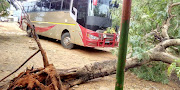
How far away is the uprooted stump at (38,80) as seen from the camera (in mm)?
2121

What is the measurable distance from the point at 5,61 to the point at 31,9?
Answer: 8.25 m

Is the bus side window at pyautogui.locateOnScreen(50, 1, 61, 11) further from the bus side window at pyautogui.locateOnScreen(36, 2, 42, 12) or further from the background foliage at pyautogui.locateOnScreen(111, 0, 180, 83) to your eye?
the background foliage at pyautogui.locateOnScreen(111, 0, 180, 83)

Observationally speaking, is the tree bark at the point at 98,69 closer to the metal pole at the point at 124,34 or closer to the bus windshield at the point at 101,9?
the metal pole at the point at 124,34

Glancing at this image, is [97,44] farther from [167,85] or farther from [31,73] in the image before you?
[31,73]

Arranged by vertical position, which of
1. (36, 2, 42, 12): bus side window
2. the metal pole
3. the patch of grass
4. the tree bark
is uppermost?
(36, 2, 42, 12): bus side window

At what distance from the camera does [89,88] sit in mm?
3084

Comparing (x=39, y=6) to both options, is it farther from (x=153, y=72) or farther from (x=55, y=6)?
(x=153, y=72)

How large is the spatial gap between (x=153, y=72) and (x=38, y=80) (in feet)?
10.2

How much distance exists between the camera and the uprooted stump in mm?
2121

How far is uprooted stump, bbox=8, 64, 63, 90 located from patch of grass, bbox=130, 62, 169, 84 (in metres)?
2.59

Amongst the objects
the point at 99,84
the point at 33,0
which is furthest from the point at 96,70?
the point at 33,0

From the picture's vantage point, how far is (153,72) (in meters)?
3.94

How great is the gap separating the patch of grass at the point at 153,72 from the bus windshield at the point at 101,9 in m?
3.56

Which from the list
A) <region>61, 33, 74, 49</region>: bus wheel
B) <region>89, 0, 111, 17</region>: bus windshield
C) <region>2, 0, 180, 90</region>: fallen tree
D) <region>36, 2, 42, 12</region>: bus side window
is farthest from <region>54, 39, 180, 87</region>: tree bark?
<region>36, 2, 42, 12</region>: bus side window
